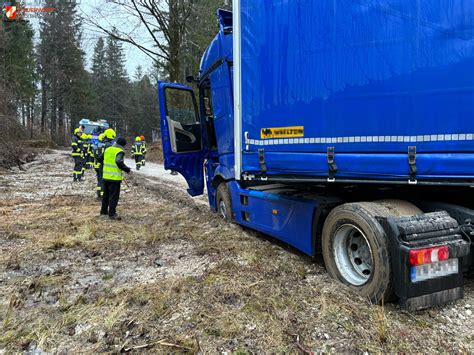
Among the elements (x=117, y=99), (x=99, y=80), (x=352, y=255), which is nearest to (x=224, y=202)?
(x=352, y=255)

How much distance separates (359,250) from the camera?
371 centimetres

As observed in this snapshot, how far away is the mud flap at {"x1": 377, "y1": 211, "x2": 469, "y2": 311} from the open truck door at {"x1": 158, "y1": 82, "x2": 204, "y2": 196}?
4.95m

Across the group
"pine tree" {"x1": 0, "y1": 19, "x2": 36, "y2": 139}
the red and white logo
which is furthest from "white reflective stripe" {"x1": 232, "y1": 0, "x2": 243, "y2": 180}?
the red and white logo

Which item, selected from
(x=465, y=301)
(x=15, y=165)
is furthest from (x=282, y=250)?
(x=15, y=165)

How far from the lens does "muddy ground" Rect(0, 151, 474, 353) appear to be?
2.73m

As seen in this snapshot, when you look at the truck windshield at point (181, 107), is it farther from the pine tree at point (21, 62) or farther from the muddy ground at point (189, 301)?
the pine tree at point (21, 62)

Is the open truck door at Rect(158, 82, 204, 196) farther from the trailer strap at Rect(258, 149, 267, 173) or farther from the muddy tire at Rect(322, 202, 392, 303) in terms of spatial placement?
the muddy tire at Rect(322, 202, 392, 303)

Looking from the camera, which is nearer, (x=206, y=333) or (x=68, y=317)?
(x=206, y=333)

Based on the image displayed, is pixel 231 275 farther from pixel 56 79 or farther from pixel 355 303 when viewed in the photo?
pixel 56 79

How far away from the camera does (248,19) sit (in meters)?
4.28

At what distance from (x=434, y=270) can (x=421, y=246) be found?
0.86 ft

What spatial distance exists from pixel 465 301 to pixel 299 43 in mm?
2918

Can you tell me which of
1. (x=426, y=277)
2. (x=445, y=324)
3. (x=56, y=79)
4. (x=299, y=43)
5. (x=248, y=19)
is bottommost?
(x=445, y=324)

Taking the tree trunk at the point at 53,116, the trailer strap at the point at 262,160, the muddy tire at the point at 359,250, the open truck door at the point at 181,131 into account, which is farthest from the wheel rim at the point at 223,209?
the tree trunk at the point at 53,116
